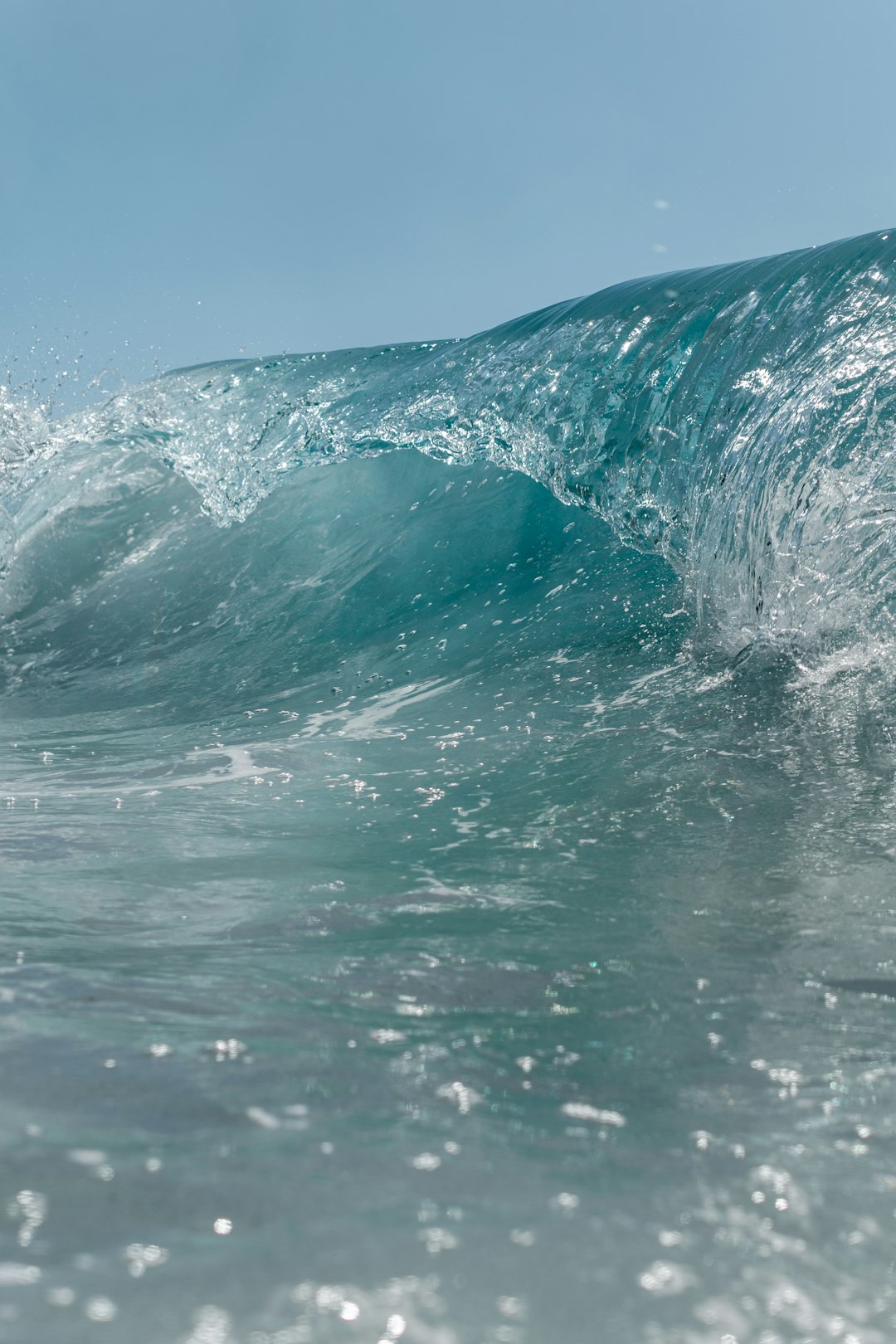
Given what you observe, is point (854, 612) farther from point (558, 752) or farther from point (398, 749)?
point (398, 749)

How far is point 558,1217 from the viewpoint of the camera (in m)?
1.06

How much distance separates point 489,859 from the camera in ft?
8.71

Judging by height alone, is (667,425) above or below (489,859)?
above

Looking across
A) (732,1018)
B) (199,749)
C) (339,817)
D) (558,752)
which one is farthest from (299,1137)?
(199,749)

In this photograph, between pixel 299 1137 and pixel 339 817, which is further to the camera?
pixel 339 817

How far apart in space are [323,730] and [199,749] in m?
0.52

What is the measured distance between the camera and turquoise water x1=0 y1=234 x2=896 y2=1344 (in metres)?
1.00

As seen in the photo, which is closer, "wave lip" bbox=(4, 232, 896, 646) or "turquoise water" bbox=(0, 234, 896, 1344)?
"turquoise water" bbox=(0, 234, 896, 1344)

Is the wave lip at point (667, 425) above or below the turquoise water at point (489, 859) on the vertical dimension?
above

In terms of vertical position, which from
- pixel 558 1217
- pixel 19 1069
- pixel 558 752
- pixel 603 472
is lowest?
pixel 558 752

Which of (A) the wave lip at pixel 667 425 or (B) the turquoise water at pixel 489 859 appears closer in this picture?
(B) the turquoise water at pixel 489 859

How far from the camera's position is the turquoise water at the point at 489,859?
997mm

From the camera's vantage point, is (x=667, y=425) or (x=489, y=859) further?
(x=667, y=425)

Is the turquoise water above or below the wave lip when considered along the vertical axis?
below
